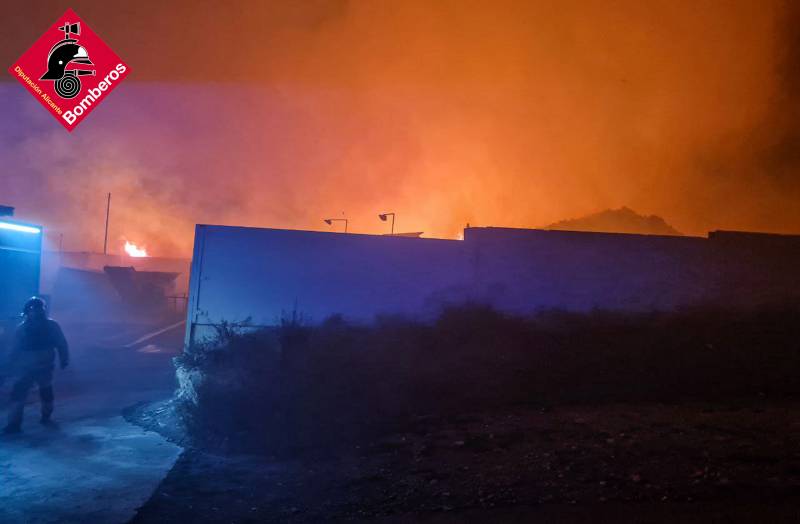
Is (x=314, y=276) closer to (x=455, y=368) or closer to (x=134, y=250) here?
(x=455, y=368)

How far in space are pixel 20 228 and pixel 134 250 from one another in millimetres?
33572

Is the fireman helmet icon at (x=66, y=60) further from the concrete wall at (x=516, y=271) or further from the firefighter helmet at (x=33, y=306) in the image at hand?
the firefighter helmet at (x=33, y=306)

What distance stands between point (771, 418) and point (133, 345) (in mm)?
15289

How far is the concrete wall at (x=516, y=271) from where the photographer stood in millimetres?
10102

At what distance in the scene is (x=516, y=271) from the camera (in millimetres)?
10398

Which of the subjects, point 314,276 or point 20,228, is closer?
point 314,276

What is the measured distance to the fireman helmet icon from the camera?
47.3 ft

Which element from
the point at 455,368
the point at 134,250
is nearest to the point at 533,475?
the point at 455,368

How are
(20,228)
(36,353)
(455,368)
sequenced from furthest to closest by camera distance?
(20,228) → (455,368) → (36,353)

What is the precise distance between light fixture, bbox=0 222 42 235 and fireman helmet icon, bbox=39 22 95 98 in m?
5.46

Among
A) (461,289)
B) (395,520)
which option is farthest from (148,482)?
(461,289)

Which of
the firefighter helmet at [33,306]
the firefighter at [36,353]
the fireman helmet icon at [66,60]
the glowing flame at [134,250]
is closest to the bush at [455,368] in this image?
the firefighter at [36,353]

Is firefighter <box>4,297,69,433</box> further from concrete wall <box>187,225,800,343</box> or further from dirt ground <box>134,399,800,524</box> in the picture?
concrete wall <box>187,225,800,343</box>

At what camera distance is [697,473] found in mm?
4703
